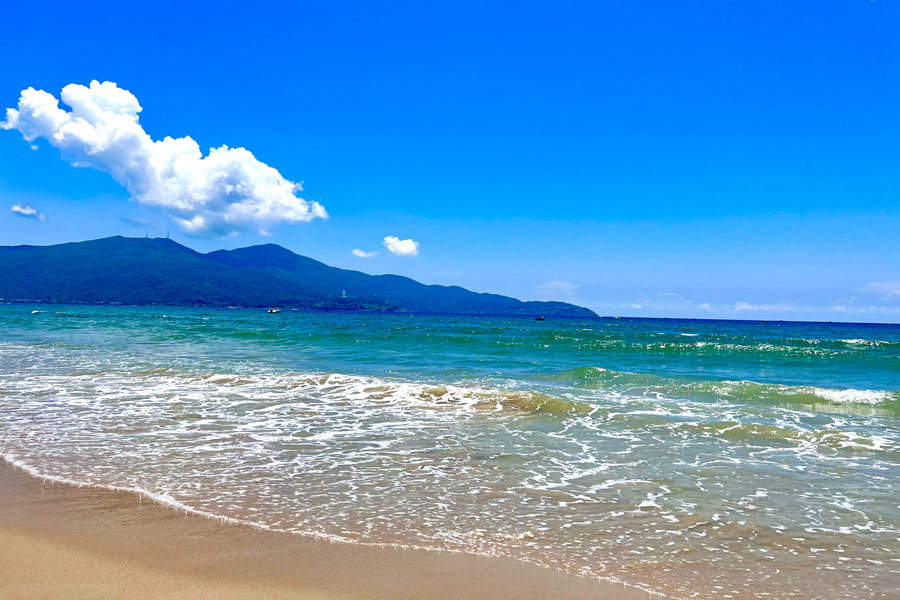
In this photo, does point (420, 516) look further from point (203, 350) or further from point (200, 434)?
point (203, 350)

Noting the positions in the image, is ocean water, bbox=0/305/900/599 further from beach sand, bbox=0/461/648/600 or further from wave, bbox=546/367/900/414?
beach sand, bbox=0/461/648/600

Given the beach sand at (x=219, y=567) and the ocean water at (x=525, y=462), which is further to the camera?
the ocean water at (x=525, y=462)

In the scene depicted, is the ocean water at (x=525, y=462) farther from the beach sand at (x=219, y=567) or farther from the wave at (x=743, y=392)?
the beach sand at (x=219, y=567)

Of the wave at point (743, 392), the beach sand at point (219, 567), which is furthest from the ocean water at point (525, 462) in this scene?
the beach sand at point (219, 567)

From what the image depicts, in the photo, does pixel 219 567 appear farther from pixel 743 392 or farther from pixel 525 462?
pixel 743 392

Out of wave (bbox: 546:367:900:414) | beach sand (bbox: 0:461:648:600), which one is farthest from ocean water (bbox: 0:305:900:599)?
beach sand (bbox: 0:461:648:600)

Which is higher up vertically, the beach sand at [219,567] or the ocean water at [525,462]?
the beach sand at [219,567]

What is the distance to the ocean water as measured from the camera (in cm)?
500

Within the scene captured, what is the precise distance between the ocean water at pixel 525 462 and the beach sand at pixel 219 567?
0.99 ft

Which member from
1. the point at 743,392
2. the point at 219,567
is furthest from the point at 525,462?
the point at 743,392

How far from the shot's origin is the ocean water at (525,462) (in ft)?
16.4

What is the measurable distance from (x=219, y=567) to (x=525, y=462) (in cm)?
460

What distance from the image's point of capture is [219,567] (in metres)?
4.38

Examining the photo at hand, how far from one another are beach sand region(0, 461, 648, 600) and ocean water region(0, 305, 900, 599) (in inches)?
11.9
